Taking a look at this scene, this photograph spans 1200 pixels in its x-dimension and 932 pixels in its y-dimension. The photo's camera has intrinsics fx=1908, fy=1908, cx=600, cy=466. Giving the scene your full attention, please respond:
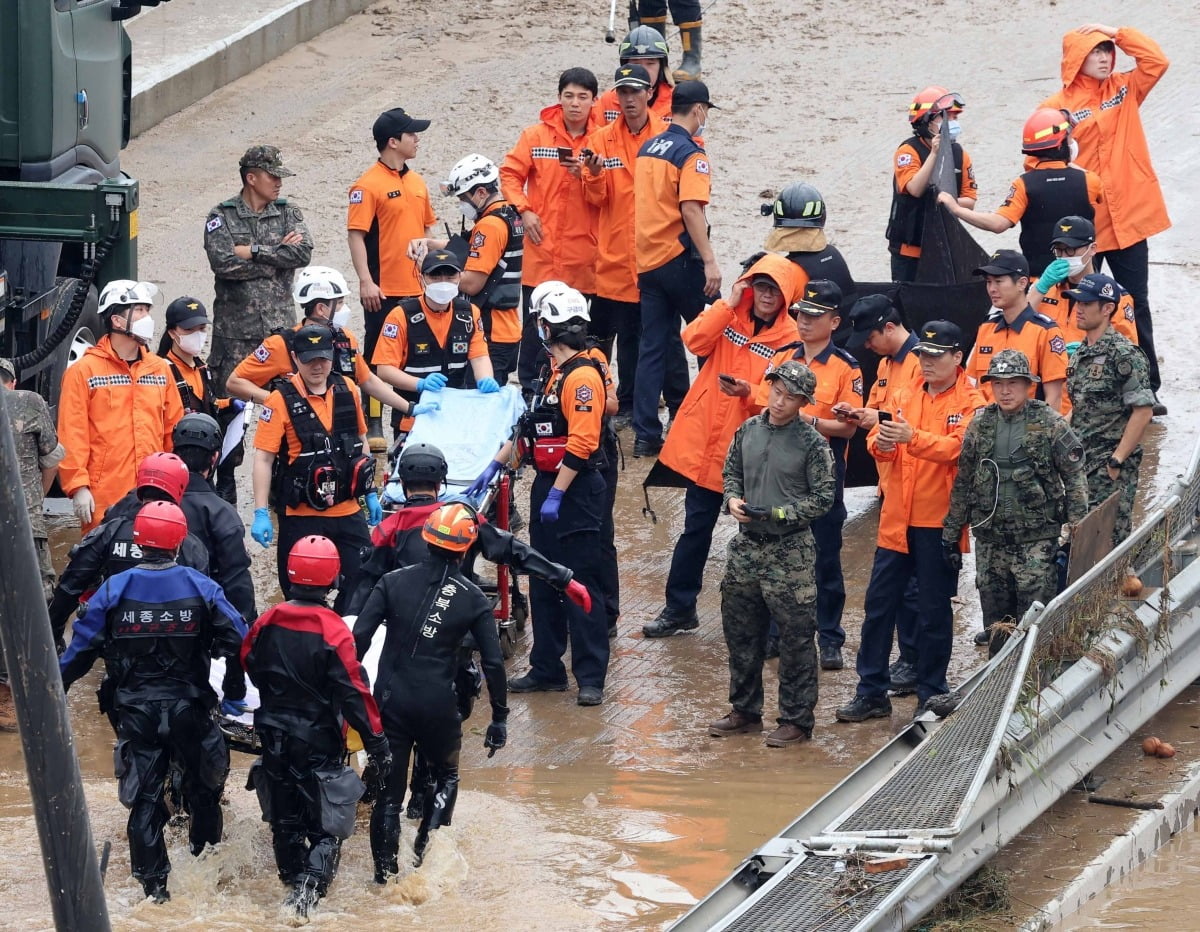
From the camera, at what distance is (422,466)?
314 inches

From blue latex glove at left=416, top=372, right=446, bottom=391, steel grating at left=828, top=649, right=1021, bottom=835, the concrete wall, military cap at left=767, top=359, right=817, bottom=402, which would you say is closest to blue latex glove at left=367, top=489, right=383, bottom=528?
blue latex glove at left=416, top=372, right=446, bottom=391

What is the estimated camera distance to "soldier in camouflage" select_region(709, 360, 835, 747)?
27.2 feet

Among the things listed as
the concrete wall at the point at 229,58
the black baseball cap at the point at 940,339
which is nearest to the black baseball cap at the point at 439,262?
the black baseball cap at the point at 940,339

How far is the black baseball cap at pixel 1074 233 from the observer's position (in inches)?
388

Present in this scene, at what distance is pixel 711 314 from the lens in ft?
30.5

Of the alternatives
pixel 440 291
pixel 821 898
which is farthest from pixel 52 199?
pixel 821 898

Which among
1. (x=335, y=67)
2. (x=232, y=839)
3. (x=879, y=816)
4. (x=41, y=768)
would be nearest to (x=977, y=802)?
(x=879, y=816)

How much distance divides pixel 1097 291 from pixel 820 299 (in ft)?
4.74

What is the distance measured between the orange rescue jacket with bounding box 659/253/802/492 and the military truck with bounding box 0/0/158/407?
314 centimetres

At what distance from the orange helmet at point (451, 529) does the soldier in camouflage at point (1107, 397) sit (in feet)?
11.2

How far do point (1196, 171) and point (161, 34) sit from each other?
9.11 meters

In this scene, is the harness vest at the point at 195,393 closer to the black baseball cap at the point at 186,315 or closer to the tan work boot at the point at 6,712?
A: the black baseball cap at the point at 186,315

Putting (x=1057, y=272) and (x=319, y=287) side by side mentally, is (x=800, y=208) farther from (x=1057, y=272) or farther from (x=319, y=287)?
(x=319, y=287)

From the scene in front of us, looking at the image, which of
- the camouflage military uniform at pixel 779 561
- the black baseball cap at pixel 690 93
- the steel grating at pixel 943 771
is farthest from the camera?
the black baseball cap at pixel 690 93
